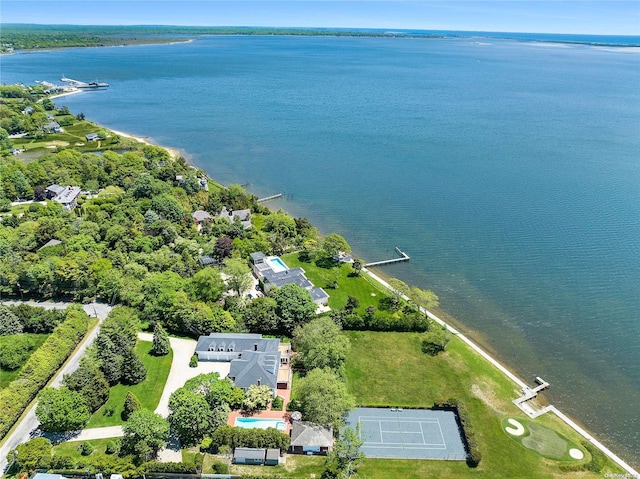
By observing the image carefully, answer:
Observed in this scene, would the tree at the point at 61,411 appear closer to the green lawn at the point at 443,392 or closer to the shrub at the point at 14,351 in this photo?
the shrub at the point at 14,351

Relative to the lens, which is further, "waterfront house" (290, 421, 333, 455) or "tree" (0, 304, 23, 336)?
"tree" (0, 304, 23, 336)

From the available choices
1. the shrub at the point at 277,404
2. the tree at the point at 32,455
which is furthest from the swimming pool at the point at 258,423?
the tree at the point at 32,455

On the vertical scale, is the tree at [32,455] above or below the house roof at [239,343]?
above

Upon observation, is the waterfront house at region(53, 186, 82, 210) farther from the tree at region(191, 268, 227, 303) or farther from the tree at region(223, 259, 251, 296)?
the tree at region(223, 259, 251, 296)

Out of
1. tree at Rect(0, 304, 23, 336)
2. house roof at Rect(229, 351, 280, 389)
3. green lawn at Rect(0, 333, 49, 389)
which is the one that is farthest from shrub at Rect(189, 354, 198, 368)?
tree at Rect(0, 304, 23, 336)

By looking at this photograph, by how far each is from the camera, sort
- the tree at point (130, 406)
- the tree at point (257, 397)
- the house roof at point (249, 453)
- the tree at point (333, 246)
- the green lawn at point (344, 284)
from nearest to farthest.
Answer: the house roof at point (249, 453), the tree at point (130, 406), the tree at point (257, 397), the green lawn at point (344, 284), the tree at point (333, 246)

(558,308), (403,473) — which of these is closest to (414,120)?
(558,308)

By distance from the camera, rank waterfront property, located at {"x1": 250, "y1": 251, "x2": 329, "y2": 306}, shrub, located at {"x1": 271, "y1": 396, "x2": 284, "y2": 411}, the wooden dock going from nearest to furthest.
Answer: shrub, located at {"x1": 271, "y1": 396, "x2": 284, "y2": 411}, waterfront property, located at {"x1": 250, "y1": 251, "x2": 329, "y2": 306}, the wooden dock
